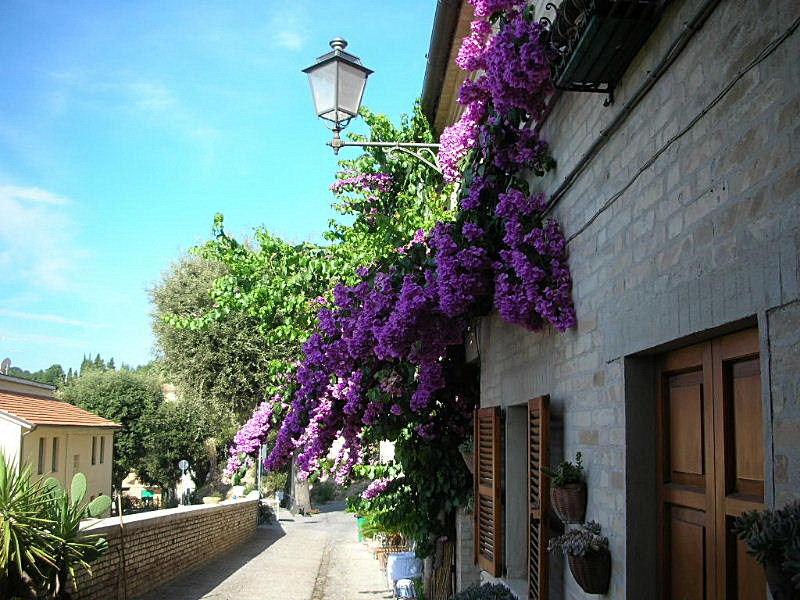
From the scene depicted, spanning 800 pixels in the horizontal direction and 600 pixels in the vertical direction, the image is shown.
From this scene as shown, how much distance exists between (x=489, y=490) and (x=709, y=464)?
4.04m

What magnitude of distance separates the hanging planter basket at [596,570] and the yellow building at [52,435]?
809 inches

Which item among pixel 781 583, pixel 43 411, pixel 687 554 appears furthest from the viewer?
pixel 43 411

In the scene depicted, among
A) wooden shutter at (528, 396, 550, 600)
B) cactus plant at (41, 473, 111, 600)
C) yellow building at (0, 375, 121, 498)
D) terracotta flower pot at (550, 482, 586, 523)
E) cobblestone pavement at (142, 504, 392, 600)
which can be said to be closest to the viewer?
terracotta flower pot at (550, 482, 586, 523)

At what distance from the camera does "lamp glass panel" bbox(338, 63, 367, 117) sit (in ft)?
27.0

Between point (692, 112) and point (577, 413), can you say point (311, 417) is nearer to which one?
point (577, 413)

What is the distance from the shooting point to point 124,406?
35.5 metres

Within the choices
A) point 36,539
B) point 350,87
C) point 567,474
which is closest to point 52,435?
point 36,539

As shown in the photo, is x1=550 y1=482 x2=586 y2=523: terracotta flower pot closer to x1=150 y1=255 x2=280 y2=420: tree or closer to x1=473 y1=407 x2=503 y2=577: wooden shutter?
x1=473 y1=407 x2=503 y2=577: wooden shutter

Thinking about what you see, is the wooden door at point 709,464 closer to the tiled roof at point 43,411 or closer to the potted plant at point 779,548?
the potted plant at point 779,548

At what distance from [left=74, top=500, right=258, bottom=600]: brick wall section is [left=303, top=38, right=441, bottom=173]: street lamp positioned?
5984 mm

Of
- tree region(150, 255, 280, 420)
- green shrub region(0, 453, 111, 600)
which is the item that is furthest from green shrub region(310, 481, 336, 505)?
green shrub region(0, 453, 111, 600)

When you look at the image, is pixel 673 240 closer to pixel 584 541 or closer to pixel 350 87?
pixel 584 541

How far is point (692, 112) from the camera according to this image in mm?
3461

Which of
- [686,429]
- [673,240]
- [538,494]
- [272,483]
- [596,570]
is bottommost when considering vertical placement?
[272,483]
